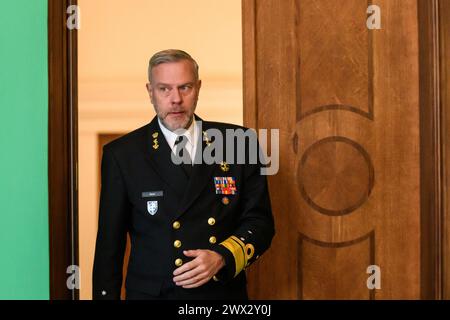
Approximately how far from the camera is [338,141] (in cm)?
295

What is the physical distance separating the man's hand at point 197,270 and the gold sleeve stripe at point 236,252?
6 cm

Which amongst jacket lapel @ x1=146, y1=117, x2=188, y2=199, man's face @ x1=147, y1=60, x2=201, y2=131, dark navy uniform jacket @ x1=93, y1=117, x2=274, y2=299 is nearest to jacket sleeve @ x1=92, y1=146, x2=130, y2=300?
dark navy uniform jacket @ x1=93, y1=117, x2=274, y2=299

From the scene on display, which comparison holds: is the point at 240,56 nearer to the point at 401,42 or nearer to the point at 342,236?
the point at 401,42

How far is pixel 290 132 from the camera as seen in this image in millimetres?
2959

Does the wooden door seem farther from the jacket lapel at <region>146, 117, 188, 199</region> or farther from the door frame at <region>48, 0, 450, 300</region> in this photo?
the jacket lapel at <region>146, 117, 188, 199</region>

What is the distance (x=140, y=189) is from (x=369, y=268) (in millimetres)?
1142

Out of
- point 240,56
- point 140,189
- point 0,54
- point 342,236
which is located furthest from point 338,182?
point 0,54

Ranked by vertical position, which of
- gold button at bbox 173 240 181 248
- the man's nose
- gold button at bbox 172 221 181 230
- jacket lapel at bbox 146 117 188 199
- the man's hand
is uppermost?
the man's nose

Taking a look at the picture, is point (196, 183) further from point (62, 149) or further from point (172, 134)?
point (62, 149)

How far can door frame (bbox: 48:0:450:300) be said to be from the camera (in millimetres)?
2852

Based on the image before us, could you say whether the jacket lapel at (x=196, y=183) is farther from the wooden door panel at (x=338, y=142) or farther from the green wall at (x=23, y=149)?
the green wall at (x=23, y=149)

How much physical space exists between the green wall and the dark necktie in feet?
2.32

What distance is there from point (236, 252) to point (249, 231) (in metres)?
0.11

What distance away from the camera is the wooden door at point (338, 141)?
2.92 m
